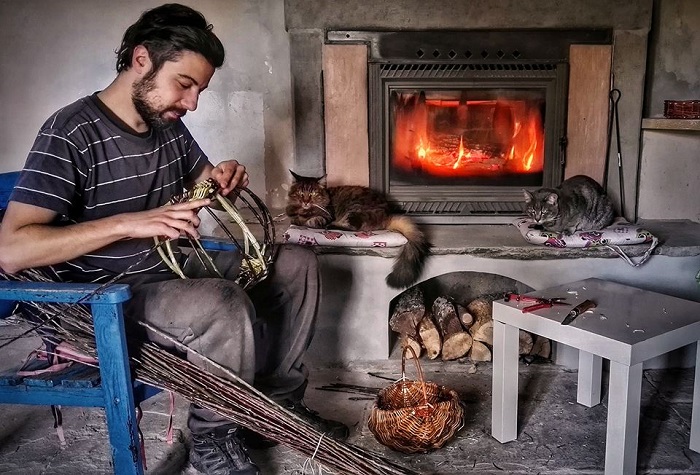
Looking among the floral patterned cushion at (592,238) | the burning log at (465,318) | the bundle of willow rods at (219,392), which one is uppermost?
the floral patterned cushion at (592,238)

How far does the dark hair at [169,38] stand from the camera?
175cm

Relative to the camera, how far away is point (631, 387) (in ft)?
5.72

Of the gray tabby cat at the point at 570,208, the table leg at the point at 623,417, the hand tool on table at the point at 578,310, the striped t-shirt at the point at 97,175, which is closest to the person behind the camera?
the striped t-shirt at the point at 97,175

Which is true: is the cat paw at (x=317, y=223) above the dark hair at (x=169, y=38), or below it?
below

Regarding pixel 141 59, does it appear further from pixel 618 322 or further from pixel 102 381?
pixel 618 322

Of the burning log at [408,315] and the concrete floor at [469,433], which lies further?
the burning log at [408,315]

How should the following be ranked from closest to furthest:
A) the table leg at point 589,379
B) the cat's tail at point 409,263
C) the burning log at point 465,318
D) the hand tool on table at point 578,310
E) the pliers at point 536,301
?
the hand tool on table at point 578,310 < the pliers at point 536,301 < the table leg at point 589,379 < the cat's tail at point 409,263 < the burning log at point 465,318

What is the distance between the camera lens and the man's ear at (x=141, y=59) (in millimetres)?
1745

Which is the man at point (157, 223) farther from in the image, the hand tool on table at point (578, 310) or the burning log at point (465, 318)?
the burning log at point (465, 318)

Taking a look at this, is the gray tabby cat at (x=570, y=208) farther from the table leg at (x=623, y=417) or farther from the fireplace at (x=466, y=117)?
the table leg at (x=623, y=417)

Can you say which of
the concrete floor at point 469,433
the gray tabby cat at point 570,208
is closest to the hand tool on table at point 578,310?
the concrete floor at point 469,433

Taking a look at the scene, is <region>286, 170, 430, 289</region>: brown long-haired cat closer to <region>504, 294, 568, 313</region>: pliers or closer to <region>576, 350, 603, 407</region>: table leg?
<region>504, 294, 568, 313</region>: pliers

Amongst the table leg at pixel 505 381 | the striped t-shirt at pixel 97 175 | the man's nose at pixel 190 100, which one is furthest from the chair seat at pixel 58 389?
the table leg at pixel 505 381

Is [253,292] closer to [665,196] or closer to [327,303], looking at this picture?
[327,303]
